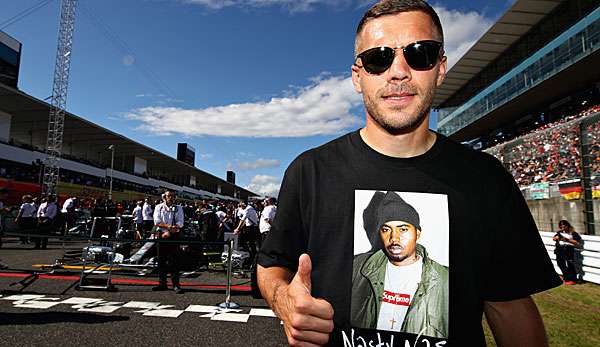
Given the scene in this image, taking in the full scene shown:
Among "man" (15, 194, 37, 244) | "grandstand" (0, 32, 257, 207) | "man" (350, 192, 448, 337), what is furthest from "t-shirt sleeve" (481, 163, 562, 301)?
"grandstand" (0, 32, 257, 207)

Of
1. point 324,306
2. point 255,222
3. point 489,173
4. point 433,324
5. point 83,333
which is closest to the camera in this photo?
point 324,306

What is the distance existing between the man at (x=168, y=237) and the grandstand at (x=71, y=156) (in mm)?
22474

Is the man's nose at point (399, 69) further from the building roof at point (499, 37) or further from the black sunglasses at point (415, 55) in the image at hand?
the building roof at point (499, 37)

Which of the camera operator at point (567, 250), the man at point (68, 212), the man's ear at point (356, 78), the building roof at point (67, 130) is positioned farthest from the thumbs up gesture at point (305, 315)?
the building roof at point (67, 130)

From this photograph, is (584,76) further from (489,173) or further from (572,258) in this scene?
(489,173)

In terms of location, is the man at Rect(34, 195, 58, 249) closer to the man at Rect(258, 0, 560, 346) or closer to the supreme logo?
the man at Rect(258, 0, 560, 346)

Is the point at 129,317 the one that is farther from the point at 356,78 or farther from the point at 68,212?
the point at 68,212

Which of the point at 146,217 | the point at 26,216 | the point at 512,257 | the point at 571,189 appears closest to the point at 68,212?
the point at 26,216

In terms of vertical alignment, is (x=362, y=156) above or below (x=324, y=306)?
above

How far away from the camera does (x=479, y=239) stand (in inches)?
53.4

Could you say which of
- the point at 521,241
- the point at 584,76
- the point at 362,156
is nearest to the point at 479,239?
the point at 521,241

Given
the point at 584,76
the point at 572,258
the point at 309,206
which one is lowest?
the point at 572,258

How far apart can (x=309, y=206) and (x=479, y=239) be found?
68 centimetres

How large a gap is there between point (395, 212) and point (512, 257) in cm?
49
